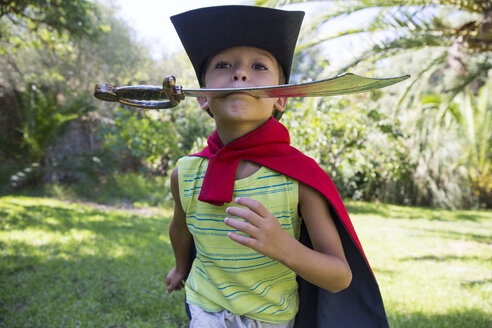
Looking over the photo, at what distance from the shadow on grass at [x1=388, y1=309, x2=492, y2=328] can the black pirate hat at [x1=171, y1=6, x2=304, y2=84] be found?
2.38m

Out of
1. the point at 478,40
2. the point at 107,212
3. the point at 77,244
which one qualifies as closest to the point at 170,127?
the point at 107,212

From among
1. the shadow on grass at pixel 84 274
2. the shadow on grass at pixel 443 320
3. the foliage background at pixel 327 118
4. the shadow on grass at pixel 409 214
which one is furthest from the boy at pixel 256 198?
the shadow on grass at pixel 409 214

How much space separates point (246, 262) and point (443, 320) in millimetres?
2465

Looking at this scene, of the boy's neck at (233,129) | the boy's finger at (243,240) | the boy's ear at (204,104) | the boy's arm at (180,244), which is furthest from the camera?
the boy's arm at (180,244)

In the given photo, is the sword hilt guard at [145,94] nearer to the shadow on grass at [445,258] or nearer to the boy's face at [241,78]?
the boy's face at [241,78]

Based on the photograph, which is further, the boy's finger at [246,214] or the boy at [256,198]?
the boy at [256,198]

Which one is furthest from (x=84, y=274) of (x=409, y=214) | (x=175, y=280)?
(x=409, y=214)

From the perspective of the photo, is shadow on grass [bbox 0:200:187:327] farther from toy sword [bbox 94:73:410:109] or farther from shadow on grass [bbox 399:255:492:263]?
shadow on grass [bbox 399:255:492:263]

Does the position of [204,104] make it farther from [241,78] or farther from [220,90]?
[220,90]

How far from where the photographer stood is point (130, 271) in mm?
4004

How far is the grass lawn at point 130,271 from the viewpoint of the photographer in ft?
9.99

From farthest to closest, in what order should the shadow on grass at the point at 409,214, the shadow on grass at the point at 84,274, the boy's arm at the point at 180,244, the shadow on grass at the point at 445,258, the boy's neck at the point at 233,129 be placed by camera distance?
the shadow on grass at the point at 409,214 < the shadow on grass at the point at 445,258 < the shadow on grass at the point at 84,274 < the boy's arm at the point at 180,244 < the boy's neck at the point at 233,129

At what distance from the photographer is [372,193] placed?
503 inches

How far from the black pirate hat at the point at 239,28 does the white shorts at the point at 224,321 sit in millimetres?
969
